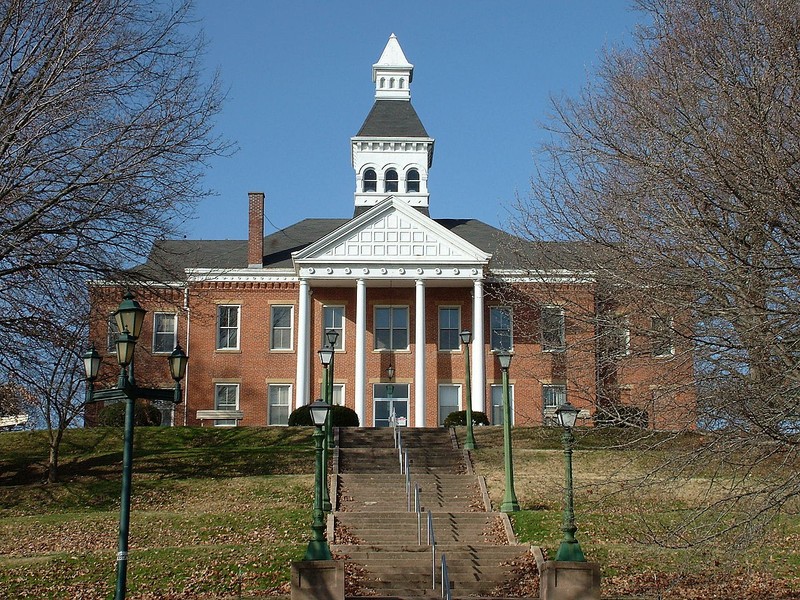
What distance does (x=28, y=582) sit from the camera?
61.4 ft

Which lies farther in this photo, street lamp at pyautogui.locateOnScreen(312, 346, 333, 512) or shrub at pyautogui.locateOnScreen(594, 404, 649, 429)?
street lamp at pyautogui.locateOnScreen(312, 346, 333, 512)

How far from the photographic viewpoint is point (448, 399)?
1647 inches

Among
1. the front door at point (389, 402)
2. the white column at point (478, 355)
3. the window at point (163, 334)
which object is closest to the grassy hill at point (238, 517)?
the white column at point (478, 355)

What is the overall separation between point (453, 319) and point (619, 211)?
1032 inches

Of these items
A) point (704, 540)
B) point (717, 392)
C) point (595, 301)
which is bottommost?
point (704, 540)

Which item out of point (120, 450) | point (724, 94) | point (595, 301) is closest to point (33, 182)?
point (595, 301)

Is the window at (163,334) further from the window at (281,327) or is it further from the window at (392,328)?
the window at (392,328)

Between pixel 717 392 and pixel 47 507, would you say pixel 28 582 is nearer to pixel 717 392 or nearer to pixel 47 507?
pixel 47 507

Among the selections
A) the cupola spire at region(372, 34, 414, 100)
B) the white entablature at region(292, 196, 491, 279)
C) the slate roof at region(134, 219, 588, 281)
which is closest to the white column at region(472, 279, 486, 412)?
the white entablature at region(292, 196, 491, 279)

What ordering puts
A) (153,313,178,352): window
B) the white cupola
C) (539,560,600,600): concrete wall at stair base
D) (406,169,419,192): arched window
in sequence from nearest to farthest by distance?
(539,560,600,600): concrete wall at stair base, (153,313,178,352): window, the white cupola, (406,169,419,192): arched window

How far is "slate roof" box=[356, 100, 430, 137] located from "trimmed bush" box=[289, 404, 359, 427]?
49.7 ft

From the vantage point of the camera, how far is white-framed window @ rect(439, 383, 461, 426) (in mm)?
41647

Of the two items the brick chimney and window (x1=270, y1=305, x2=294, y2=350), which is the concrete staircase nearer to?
window (x1=270, y1=305, x2=294, y2=350)

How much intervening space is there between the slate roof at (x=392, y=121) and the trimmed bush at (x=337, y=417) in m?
15.2
